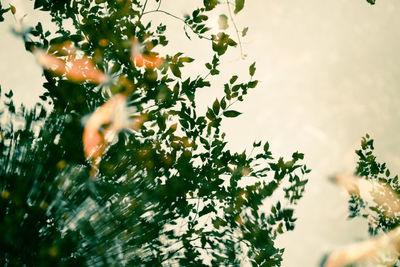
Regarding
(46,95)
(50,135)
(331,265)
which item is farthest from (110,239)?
(331,265)

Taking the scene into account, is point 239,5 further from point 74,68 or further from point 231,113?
point 74,68

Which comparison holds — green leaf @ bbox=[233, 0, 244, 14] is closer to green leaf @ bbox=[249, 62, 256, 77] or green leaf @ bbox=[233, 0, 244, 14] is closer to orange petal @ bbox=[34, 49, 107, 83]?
green leaf @ bbox=[249, 62, 256, 77]

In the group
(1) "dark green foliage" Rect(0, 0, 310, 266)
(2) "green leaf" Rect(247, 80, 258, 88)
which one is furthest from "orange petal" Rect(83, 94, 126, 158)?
(2) "green leaf" Rect(247, 80, 258, 88)

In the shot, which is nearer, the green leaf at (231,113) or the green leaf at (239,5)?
the green leaf at (239,5)

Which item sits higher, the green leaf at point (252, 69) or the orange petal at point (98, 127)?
the green leaf at point (252, 69)

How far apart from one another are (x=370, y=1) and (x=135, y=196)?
3180 millimetres

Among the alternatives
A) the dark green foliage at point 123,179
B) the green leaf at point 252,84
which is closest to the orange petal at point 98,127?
the dark green foliage at point 123,179

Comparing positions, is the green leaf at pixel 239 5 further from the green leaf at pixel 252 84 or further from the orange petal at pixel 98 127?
the orange petal at pixel 98 127

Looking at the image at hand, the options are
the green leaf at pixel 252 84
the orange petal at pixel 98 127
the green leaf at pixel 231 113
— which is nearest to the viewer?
the orange petal at pixel 98 127

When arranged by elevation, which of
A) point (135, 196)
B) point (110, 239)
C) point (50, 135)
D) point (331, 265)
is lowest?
point (331, 265)

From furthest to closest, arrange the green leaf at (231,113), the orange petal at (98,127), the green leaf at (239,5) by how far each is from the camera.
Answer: the green leaf at (231,113)
the orange petal at (98,127)
the green leaf at (239,5)

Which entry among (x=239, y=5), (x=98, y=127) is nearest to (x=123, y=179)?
(x=98, y=127)

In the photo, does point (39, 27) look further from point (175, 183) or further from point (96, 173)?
point (175, 183)

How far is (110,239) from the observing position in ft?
8.80
